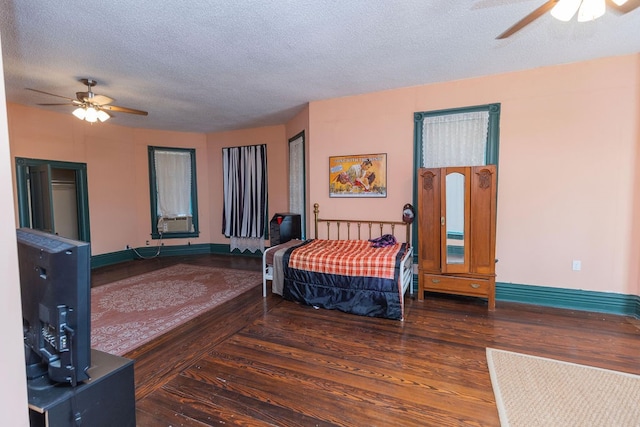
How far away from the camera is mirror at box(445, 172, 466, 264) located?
130 inches

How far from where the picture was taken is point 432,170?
339cm

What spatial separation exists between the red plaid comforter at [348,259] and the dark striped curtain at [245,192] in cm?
238

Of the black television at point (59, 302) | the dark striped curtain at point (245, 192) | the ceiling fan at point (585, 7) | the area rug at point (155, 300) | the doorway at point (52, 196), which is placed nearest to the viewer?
the black television at point (59, 302)

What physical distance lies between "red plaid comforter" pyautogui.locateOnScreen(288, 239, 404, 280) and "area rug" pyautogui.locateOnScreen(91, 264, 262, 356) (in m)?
1.11

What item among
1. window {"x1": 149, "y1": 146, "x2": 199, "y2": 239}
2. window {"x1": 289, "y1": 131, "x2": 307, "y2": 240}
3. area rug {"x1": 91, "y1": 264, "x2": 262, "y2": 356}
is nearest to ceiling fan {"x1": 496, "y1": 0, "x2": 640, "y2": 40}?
window {"x1": 289, "y1": 131, "x2": 307, "y2": 240}

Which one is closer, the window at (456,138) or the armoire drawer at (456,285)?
the armoire drawer at (456,285)

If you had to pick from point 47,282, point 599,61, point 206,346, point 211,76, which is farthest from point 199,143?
point 599,61

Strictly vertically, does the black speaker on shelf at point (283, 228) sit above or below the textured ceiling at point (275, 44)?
below

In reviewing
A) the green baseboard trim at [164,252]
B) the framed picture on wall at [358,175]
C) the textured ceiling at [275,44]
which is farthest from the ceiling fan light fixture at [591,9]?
the green baseboard trim at [164,252]

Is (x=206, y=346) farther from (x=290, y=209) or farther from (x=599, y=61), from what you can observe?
(x=599, y=61)

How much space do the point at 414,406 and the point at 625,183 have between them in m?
3.18

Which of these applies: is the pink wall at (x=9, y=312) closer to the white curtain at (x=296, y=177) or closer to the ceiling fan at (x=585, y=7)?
the ceiling fan at (x=585, y=7)

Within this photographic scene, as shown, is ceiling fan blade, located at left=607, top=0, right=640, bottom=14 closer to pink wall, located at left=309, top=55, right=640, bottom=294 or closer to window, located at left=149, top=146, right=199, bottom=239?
pink wall, located at left=309, top=55, right=640, bottom=294

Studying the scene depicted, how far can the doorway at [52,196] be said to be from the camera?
4.37 m
